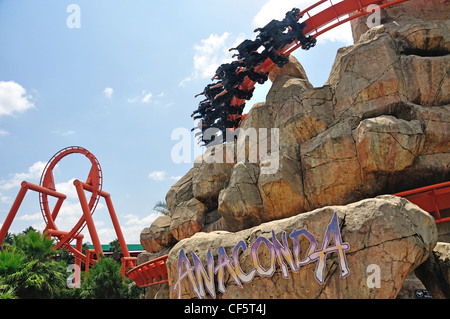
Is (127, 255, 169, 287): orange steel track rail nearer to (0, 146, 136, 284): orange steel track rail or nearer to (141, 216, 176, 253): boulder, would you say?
(141, 216, 176, 253): boulder

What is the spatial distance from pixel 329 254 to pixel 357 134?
5.02 metres

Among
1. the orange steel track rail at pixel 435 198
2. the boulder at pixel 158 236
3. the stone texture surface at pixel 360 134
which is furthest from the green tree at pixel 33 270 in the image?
the orange steel track rail at pixel 435 198

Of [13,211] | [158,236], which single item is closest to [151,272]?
[158,236]

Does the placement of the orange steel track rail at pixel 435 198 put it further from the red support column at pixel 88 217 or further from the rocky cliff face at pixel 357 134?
the red support column at pixel 88 217

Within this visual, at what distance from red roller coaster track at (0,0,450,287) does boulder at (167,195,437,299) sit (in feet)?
11.7

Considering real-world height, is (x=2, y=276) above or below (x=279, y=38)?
below

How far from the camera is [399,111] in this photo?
1206 cm

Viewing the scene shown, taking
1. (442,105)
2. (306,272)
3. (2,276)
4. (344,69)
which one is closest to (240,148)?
(344,69)

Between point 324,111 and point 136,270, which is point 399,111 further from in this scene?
point 136,270

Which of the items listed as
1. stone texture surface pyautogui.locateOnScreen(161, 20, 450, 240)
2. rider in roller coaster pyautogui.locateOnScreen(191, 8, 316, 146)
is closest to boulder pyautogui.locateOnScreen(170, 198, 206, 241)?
stone texture surface pyautogui.locateOnScreen(161, 20, 450, 240)

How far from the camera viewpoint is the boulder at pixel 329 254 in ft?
23.1

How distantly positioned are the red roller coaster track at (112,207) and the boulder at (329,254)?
11.7 feet

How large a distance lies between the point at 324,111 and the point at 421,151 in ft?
11.1

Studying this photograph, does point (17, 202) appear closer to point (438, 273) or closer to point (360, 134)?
point (360, 134)
